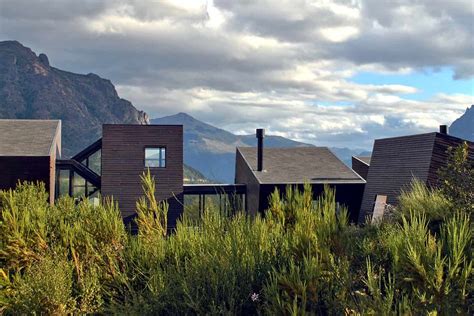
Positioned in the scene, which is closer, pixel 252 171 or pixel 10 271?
pixel 10 271

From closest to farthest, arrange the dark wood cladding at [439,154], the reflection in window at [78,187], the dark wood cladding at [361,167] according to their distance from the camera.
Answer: the dark wood cladding at [439,154], the reflection in window at [78,187], the dark wood cladding at [361,167]

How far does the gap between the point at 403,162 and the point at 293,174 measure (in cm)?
758

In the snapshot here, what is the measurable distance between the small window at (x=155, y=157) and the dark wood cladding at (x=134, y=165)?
0.90 feet

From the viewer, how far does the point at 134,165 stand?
32719mm

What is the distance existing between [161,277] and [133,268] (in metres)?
1.57

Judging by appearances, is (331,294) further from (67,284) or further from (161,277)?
(67,284)

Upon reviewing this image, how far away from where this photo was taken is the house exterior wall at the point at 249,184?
32.2 meters

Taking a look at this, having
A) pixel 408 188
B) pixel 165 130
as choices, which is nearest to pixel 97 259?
pixel 408 188

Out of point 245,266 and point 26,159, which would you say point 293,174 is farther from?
point 245,266

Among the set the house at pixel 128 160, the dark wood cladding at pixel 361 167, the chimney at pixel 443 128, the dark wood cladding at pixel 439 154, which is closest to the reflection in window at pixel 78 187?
the house at pixel 128 160

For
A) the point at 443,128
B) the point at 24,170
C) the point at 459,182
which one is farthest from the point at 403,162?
the point at 24,170

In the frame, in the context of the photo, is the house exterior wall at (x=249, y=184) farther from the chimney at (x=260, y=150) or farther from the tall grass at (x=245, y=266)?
the tall grass at (x=245, y=266)

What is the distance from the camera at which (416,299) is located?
20.1 ft

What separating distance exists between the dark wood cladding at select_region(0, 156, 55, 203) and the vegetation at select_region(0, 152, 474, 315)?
1900 cm
